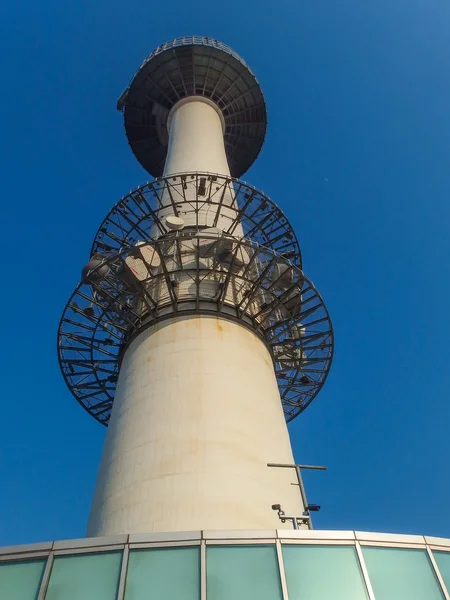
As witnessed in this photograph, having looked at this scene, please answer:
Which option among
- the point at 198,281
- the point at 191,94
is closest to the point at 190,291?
the point at 198,281

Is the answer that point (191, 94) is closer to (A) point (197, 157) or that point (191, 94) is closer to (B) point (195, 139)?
(B) point (195, 139)

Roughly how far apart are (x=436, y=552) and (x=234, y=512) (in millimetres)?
5728

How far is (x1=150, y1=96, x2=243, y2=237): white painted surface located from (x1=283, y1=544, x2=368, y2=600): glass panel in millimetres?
19793

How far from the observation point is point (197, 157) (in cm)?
3612

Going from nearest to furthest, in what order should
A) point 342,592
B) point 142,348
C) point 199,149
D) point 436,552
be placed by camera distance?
point 342,592, point 436,552, point 142,348, point 199,149

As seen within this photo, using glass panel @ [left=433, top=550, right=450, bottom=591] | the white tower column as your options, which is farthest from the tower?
glass panel @ [left=433, top=550, right=450, bottom=591]

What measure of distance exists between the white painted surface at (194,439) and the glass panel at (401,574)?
4.55m

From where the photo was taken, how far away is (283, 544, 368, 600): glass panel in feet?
39.2

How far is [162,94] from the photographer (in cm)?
4653

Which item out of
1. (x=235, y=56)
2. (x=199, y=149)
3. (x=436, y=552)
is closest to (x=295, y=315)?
(x=436, y=552)

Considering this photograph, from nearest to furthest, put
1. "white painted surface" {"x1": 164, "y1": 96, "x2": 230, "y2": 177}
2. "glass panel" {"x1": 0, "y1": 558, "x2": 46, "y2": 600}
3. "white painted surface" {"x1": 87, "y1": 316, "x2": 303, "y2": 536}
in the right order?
"glass panel" {"x1": 0, "y1": 558, "x2": 46, "y2": 600} → "white painted surface" {"x1": 87, "y1": 316, "x2": 303, "y2": 536} → "white painted surface" {"x1": 164, "y1": 96, "x2": 230, "y2": 177}

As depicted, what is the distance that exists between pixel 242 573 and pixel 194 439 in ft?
21.4

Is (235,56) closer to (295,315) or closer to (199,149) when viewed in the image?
(199,149)

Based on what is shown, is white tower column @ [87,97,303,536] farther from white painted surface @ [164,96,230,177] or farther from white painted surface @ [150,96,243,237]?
white painted surface @ [164,96,230,177]
